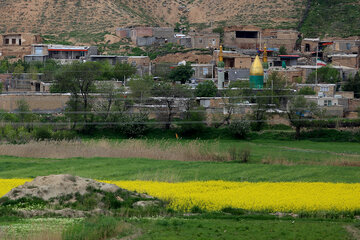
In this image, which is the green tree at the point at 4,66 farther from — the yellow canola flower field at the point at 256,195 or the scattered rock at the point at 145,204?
the scattered rock at the point at 145,204

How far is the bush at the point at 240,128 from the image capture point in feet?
166

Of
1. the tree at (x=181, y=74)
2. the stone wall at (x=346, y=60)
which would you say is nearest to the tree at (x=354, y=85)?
the stone wall at (x=346, y=60)

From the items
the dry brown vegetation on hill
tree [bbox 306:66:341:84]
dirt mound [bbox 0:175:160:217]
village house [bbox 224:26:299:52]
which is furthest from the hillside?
dirt mound [bbox 0:175:160:217]

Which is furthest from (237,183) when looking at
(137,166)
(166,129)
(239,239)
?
(166,129)

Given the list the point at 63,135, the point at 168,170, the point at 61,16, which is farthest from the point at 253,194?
the point at 61,16

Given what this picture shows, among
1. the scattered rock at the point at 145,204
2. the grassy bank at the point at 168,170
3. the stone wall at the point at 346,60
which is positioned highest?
the stone wall at the point at 346,60

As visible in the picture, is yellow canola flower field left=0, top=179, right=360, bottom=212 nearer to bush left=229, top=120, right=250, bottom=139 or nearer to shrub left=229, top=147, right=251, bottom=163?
shrub left=229, top=147, right=251, bottom=163

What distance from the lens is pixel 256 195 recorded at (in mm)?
28500

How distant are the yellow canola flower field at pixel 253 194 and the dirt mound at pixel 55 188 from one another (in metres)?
2.31

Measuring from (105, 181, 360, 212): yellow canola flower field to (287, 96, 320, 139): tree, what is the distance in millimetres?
19911

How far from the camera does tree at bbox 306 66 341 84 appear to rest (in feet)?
218

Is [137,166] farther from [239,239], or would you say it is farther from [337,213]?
[239,239]

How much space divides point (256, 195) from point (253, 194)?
25cm

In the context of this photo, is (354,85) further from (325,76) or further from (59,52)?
(59,52)
